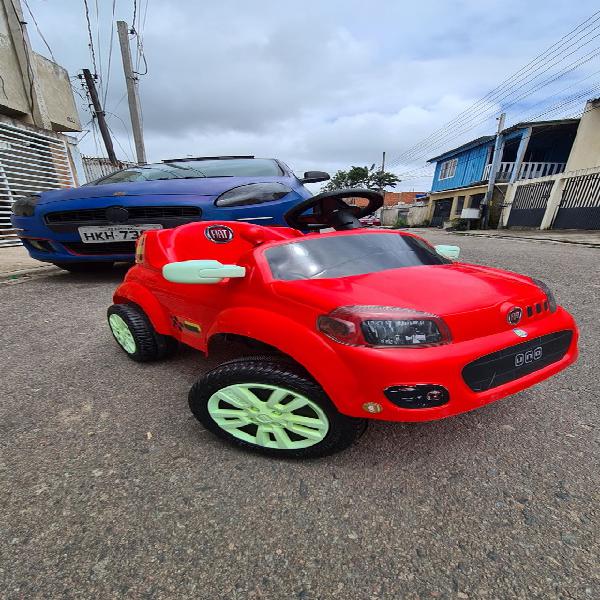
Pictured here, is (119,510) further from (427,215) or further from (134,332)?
(427,215)

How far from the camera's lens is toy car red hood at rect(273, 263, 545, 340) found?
1.17 meters

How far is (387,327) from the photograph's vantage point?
44.1 inches

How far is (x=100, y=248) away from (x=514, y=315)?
157 inches

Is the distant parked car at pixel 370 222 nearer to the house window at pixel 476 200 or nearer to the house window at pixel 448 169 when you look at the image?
the house window at pixel 476 200

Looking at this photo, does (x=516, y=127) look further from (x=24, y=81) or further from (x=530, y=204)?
(x=24, y=81)

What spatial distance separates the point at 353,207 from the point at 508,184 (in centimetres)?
1814

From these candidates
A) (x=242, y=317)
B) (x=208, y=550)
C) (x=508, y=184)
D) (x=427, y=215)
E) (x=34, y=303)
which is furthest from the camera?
(x=427, y=215)

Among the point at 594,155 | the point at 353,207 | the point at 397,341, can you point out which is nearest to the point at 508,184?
the point at 594,155

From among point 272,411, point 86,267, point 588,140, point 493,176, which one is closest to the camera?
point 272,411

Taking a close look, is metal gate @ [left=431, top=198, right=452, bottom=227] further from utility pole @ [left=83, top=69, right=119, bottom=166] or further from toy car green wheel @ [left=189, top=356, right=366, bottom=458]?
toy car green wheel @ [left=189, top=356, right=366, bottom=458]

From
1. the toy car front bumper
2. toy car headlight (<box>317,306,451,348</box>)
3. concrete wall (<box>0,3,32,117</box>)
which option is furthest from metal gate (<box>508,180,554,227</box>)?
concrete wall (<box>0,3,32,117</box>)

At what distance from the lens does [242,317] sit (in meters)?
1.39

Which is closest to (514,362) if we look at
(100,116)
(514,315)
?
(514,315)

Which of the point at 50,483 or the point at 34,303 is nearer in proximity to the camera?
the point at 50,483
